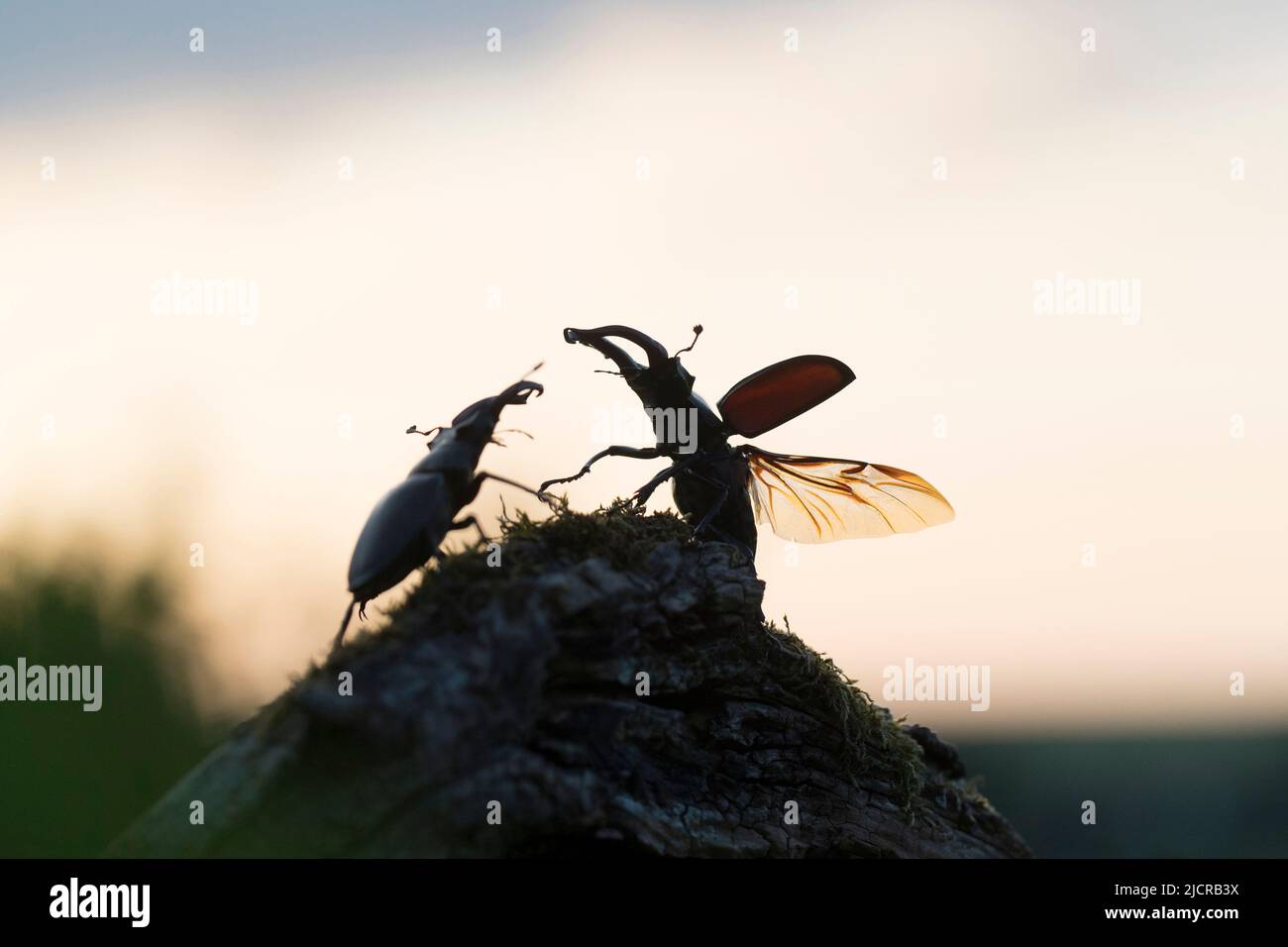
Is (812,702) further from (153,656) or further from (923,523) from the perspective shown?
(153,656)

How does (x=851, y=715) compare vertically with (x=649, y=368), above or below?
below

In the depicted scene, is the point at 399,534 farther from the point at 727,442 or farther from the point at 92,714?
the point at 92,714

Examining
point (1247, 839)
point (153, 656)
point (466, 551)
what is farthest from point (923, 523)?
point (1247, 839)

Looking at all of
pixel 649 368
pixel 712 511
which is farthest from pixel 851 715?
pixel 649 368

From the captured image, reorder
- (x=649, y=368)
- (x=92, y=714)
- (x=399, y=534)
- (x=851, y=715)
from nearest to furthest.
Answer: (x=399, y=534)
(x=851, y=715)
(x=649, y=368)
(x=92, y=714)

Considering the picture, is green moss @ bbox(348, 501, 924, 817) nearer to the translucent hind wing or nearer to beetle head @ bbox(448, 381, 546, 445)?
beetle head @ bbox(448, 381, 546, 445)
